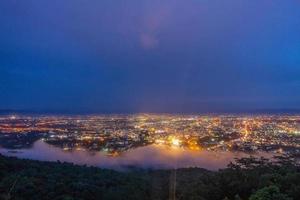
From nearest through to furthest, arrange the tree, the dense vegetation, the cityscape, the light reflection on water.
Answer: the tree → the dense vegetation → the light reflection on water → the cityscape

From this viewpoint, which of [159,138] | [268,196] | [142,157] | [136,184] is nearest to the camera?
[268,196]

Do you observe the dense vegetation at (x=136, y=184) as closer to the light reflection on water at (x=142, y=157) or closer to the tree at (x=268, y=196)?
the tree at (x=268, y=196)

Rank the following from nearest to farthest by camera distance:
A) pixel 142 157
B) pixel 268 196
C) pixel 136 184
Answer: pixel 268 196 < pixel 136 184 < pixel 142 157

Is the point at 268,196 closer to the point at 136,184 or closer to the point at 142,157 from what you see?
the point at 136,184

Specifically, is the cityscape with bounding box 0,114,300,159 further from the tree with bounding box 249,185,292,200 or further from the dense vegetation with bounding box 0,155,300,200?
the tree with bounding box 249,185,292,200

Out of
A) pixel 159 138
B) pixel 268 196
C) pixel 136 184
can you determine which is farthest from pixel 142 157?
pixel 268 196

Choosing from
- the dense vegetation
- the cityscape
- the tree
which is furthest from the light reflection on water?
the tree
